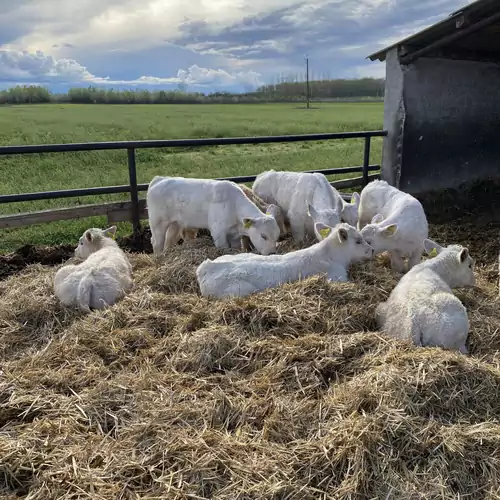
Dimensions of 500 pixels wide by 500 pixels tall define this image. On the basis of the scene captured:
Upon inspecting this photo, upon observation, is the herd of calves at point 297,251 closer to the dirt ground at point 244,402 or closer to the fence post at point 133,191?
the dirt ground at point 244,402

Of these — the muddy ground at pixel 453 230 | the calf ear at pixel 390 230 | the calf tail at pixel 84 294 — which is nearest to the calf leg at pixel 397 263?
the calf ear at pixel 390 230

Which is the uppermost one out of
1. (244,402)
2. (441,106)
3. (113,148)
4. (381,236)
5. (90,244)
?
(441,106)

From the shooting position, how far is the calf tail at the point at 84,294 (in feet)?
18.7

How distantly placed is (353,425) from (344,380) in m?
0.67

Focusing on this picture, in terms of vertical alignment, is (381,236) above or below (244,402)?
above

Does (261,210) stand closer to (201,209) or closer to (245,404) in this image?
(201,209)

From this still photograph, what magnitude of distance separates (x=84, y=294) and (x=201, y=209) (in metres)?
2.61

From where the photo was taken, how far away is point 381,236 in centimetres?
677

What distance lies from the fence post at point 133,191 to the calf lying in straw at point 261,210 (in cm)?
104

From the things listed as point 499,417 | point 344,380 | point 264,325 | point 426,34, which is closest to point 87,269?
point 264,325

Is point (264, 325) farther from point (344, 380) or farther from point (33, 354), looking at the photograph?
point (33, 354)

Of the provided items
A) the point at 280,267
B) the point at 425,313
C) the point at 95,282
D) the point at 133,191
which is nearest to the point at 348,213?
the point at 280,267

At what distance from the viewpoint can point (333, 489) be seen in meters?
3.17

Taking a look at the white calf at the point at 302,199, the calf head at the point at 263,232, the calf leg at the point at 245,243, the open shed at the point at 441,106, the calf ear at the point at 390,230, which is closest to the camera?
the calf ear at the point at 390,230
